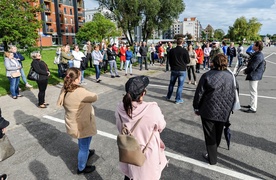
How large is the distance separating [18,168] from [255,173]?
3613 millimetres

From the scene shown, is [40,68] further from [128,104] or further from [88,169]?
[128,104]

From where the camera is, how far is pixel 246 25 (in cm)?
8100

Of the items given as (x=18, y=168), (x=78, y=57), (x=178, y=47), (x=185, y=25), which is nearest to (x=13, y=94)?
(x=78, y=57)

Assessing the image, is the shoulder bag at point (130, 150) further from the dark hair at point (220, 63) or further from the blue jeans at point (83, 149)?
the dark hair at point (220, 63)

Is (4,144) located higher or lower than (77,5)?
lower

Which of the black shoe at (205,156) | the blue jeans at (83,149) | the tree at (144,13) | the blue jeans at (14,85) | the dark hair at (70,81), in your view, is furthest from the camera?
the tree at (144,13)

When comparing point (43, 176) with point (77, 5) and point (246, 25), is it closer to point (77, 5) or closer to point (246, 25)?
point (77, 5)

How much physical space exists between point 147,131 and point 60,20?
6549 cm

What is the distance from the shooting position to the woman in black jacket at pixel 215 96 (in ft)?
9.94

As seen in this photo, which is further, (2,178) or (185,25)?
(185,25)

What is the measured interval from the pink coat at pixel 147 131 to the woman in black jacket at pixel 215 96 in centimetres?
130

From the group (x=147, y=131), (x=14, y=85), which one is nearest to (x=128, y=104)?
(x=147, y=131)

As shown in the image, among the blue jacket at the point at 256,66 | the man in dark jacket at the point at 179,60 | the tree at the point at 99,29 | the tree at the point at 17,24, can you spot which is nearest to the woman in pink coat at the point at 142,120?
the blue jacket at the point at 256,66

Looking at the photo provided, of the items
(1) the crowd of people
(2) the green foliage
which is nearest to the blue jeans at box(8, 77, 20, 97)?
(1) the crowd of people
